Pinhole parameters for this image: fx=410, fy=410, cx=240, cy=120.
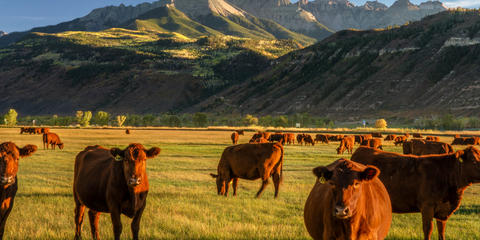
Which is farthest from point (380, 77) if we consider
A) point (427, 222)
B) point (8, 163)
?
point (8, 163)

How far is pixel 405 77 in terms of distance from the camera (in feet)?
448

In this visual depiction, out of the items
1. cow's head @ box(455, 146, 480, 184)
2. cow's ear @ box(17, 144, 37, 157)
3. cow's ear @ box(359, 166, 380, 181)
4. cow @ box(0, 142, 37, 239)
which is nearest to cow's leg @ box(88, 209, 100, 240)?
cow @ box(0, 142, 37, 239)

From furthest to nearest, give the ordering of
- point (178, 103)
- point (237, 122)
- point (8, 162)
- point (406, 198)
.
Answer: point (178, 103), point (237, 122), point (406, 198), point (8, 162)

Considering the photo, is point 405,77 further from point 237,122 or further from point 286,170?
point 286,170

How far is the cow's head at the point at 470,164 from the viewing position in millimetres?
8602

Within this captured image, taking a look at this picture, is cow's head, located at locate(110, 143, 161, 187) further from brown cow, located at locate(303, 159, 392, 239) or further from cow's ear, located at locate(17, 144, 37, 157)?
brown cow, located at locate(303, 159, 392, 239)

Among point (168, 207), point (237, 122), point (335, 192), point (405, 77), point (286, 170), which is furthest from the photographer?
point (405, 77)

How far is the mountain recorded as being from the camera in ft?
398

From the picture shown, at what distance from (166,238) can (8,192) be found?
11.1ft

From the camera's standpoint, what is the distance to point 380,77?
14412 cm

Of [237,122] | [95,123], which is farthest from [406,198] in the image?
[95,123]

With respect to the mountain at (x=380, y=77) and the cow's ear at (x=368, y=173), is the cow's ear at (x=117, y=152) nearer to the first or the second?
the cow's ear at (x=368, y=173)

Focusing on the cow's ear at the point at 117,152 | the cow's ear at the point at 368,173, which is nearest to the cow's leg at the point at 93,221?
the cow's ear at the point at 117,152

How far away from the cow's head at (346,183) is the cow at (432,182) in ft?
12.5
